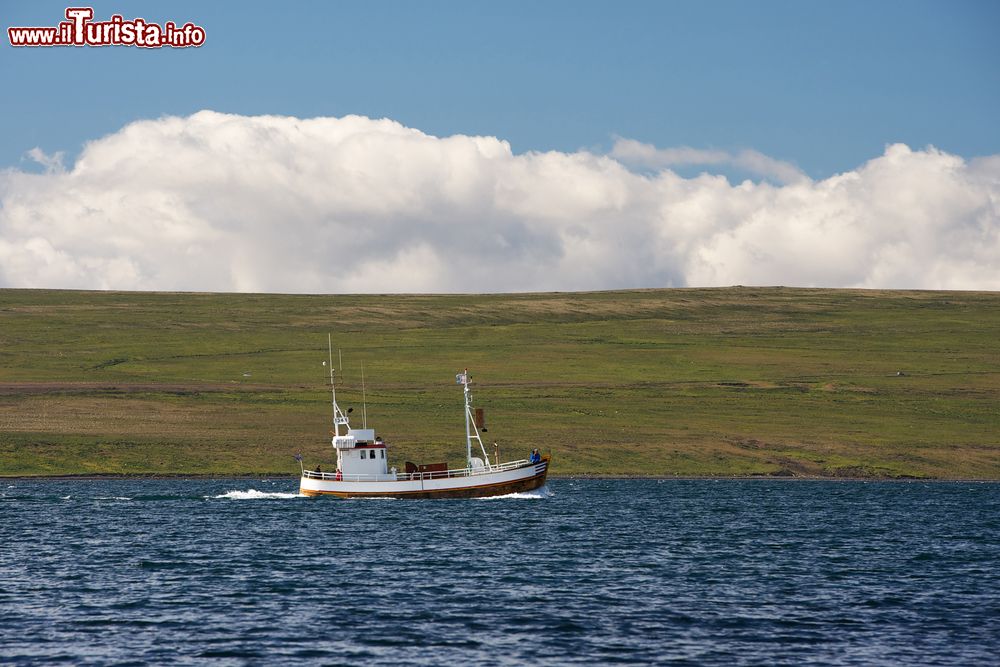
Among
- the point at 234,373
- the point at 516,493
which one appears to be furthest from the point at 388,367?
the point at 516,493

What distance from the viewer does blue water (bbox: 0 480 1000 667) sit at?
39.0 meters

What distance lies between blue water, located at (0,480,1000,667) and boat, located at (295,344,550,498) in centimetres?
463

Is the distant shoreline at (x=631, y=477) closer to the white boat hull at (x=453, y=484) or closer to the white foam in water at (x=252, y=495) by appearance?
the white foam in water at (x=252, y=495)

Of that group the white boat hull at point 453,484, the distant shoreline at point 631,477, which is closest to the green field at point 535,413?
the distant shoreline at point 631,477

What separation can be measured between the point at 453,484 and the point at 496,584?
48714 millimetres

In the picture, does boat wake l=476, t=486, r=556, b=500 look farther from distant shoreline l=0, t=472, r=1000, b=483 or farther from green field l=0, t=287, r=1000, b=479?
green field l=0, t=287, r=1000, b=479

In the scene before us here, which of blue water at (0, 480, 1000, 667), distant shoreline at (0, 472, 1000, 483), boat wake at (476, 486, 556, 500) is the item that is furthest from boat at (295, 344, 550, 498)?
distant shoreline at (0, 472, 1000, 483)

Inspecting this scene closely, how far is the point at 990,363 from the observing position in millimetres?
196250

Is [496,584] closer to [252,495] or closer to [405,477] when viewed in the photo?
[405,477]

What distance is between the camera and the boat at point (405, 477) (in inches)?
3967

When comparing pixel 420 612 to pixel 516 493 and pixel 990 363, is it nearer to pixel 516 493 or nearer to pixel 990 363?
pixel 516 493

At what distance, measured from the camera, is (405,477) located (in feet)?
334

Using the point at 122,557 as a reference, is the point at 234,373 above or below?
above

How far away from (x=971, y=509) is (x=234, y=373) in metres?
114
